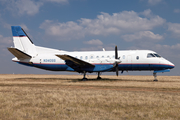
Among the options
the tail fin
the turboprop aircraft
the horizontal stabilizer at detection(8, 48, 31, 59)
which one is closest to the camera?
the turboprop aircraft

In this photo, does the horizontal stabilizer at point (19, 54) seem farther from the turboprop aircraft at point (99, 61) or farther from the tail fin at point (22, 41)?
the tail fin at point (22, 41)

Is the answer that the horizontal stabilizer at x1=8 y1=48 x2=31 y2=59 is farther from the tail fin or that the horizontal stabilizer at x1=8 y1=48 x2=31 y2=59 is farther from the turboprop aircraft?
the tail fin

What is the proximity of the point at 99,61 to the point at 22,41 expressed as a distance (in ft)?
50.9

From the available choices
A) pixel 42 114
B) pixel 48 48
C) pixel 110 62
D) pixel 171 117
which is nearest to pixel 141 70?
pixel 110 62

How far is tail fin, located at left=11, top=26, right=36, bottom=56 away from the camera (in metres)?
28.8

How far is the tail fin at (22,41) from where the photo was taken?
28.8 metres

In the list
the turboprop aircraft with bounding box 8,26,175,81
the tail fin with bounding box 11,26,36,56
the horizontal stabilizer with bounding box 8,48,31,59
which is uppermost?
the tail fin with bounding box 11,26,36,56

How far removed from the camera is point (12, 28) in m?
28.7

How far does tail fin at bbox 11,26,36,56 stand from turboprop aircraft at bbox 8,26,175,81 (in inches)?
62.1

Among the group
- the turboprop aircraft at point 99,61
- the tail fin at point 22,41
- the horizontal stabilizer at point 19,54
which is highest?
the tail fin at point 22,41

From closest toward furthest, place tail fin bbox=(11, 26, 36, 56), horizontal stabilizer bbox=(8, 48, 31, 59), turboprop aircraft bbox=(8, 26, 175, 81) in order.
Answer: turboprop aircraft bbox=(8, 26, 175, 81) → horizontal stabilizer bbox=(8, 48, 31, 59) → tail fin bbox=(11, 26, 36, 56)


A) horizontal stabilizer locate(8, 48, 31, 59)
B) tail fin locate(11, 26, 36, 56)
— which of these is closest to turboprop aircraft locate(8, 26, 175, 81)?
horizontal stabilizer locate(8, 48, 31, 59)

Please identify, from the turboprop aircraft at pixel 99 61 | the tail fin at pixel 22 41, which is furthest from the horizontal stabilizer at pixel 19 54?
the tail fin at pixel 22 41

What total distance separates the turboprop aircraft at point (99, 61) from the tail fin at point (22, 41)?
1577 mm
